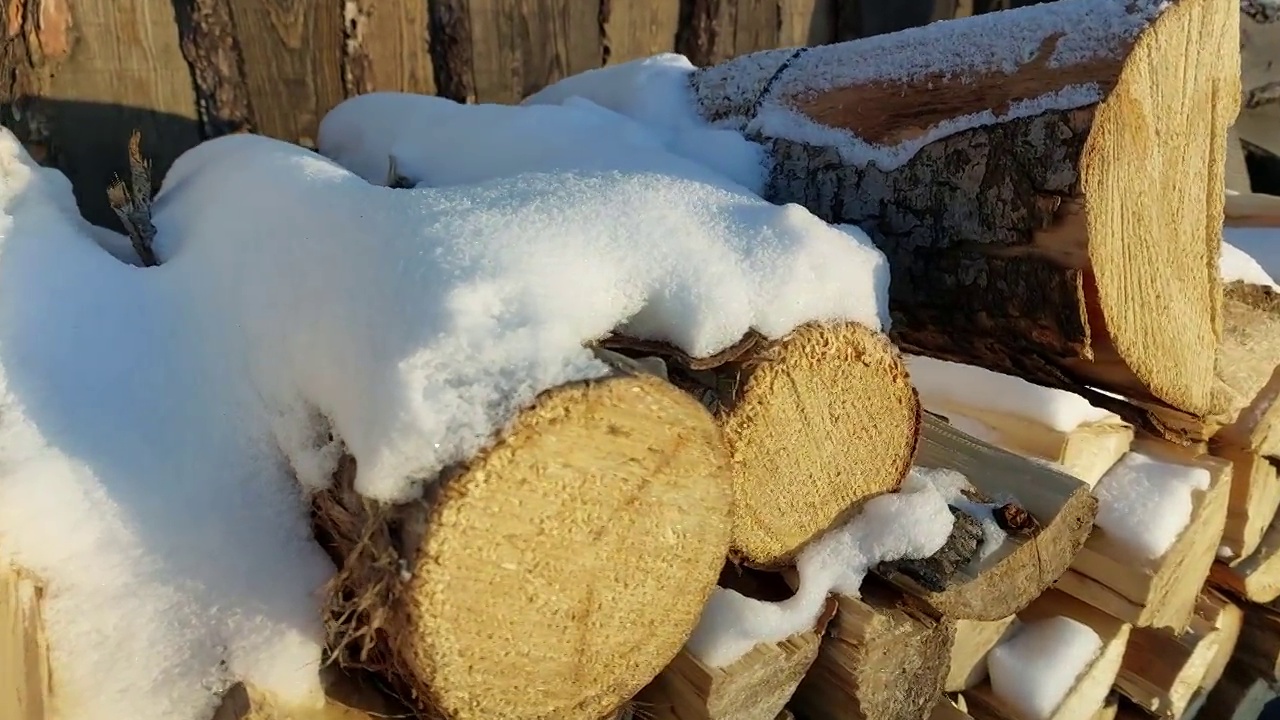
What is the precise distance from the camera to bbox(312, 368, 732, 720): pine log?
2.61ft

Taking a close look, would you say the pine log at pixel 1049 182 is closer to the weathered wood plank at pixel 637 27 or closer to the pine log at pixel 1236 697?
the weathered wood plank at pixel 637 27

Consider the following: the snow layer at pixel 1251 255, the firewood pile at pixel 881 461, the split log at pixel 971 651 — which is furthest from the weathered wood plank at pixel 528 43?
the split log at pixel 971 651

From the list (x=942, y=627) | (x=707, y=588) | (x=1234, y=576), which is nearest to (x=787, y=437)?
(x=707, y=588)

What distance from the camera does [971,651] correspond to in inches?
64.5

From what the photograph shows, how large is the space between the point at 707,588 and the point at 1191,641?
1.40 m

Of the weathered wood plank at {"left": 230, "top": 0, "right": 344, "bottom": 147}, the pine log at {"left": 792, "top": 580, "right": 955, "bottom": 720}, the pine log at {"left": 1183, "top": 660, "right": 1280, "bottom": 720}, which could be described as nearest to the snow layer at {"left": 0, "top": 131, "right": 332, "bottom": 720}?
the pine log at {"left": 792, "top": 580, "right": 955, "bottom": 720}

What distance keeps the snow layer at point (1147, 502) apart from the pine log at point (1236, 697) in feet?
2.58

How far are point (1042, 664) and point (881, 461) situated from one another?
73 cm

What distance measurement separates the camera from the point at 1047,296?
115 cm

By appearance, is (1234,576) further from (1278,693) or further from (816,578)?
(816,578)

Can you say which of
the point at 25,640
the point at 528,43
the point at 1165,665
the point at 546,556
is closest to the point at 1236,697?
the point at 1165,665

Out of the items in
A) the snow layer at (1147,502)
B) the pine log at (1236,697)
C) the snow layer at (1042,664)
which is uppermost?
the snow layer at (1147,502)

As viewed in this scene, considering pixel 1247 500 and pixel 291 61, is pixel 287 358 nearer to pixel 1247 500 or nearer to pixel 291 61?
pixel 291 61

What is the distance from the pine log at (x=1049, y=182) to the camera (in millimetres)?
1105
